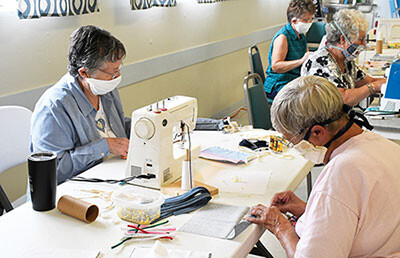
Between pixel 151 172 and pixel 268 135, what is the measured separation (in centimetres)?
77

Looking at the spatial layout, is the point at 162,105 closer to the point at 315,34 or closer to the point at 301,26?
the point at 301,26

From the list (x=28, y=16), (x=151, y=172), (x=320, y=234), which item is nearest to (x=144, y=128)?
(x=151, y=172)

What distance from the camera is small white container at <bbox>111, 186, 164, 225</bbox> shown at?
5.01 ft

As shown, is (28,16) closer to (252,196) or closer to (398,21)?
(252,196)

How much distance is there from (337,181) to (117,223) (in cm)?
71

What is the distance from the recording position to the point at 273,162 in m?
2.05

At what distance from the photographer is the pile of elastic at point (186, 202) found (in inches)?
62.9

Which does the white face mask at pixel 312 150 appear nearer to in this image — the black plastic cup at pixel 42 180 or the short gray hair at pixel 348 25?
the black plastic cup at pixel 42 180

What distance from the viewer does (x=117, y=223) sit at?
153cm

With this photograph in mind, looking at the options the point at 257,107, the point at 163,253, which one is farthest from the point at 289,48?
the point at 163,253

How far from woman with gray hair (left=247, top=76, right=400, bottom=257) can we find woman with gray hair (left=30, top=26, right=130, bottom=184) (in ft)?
2.79

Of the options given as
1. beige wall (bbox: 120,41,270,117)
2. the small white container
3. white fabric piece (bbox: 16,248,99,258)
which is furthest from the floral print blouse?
white fabric piece (bbox: 16,248,99,258)

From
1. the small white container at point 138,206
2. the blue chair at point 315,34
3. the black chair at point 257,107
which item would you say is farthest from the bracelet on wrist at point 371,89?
the blue chair at point 315,34

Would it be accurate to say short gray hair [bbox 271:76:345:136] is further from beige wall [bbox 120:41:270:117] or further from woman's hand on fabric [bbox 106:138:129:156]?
beige wall [bbox 120:41:270:117]
